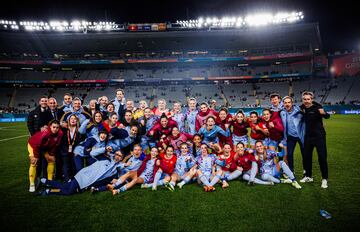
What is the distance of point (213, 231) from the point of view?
324cm

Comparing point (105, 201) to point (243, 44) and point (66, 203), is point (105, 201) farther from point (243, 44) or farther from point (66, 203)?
point (243, 44)

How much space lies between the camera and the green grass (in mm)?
3416

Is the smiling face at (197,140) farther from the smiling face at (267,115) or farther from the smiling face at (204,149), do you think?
the smiling face at (267,115)

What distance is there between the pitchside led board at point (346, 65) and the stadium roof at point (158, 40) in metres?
5.59

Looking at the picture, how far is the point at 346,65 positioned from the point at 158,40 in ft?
118

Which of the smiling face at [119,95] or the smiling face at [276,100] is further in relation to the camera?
the smiling face at [119,95]

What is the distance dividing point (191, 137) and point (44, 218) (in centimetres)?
415

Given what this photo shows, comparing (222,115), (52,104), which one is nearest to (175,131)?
(222,115)

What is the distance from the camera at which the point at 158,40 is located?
115 ft

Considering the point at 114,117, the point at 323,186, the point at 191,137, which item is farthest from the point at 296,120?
the point at 114,117

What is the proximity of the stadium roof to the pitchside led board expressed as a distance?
5593mm

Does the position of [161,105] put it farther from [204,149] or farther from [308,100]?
[308,100]

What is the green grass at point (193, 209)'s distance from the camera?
11.2ft

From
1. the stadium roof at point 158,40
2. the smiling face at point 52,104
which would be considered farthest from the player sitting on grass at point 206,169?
the stadium roof at point 158,40
